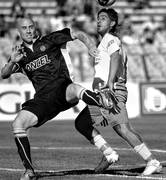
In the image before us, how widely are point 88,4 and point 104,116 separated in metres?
19.1

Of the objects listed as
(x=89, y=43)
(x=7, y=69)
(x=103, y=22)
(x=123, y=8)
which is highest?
(x=103, y=22)

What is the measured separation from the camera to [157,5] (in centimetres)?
3238

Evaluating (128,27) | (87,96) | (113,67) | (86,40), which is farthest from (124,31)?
(87,96)

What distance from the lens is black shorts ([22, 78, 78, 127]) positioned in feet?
31.2

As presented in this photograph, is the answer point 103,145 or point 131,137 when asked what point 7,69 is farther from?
point 131,137

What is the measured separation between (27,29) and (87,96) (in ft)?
3.93

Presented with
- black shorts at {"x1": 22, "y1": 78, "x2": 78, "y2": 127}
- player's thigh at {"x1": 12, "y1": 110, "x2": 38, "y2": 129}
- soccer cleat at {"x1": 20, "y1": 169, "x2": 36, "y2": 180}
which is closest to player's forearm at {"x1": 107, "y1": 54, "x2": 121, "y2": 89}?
black shorts at {"x1": 22, "y1": 78, "x2": 78, "y2": 127}

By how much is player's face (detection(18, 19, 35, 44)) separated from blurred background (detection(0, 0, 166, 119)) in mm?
8999

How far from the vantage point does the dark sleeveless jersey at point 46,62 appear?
9.77 meters

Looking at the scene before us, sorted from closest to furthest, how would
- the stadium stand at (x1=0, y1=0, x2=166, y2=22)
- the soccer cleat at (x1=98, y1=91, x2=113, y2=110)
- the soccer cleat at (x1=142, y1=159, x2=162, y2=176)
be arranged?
the soccer cleat at (x1=98, y1=91, x2=113, y2=110) → the soccer cleat at (x1=142, y1=159, x2=162, y2=176) → the stadium stand at (x1=0, y1=0, x2=166, y2=22)

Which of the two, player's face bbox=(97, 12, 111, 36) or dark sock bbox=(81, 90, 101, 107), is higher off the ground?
player's face bbox=(97, 12, 111, 36)

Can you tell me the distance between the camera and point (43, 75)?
9.78m

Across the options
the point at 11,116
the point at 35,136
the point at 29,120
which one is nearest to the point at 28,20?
the point at 29,120

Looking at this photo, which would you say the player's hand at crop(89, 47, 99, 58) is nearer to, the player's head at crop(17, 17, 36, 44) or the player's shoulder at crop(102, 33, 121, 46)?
the player's shoulder at crop(102, 33, 121, 46)
